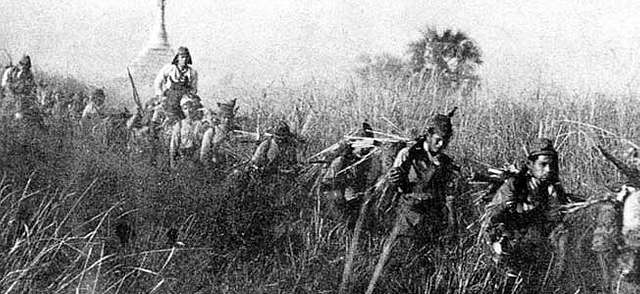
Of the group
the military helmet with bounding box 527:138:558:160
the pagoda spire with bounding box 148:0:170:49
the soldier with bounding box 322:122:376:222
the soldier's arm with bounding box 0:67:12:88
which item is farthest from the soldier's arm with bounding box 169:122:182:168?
the pagoda spire with bounding box 148:0:170:49

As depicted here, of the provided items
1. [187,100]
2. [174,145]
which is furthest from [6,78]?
[174,145]

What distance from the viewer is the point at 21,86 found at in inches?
450

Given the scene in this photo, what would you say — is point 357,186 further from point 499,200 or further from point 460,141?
point 460,141

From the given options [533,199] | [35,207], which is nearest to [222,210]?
[35,207]

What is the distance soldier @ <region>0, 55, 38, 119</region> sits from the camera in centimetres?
1084

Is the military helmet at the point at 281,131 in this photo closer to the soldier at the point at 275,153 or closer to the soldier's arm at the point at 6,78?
the soldier at the point at 275,153

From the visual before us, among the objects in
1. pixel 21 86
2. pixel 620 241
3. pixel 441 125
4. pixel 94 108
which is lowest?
pixel 94 108

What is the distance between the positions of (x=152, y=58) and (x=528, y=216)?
18.9m

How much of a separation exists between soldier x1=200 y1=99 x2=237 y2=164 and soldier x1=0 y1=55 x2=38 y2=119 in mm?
3296

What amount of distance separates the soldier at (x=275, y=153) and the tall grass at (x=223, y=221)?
0.13 metres

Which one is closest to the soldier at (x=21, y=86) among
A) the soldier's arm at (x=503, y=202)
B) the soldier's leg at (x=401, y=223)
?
the soldier's leg at (x=401, y=223)

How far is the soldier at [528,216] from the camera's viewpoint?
5.92 m

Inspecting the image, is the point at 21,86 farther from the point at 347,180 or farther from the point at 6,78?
the point at 347,180

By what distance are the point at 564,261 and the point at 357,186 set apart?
1957 mm
